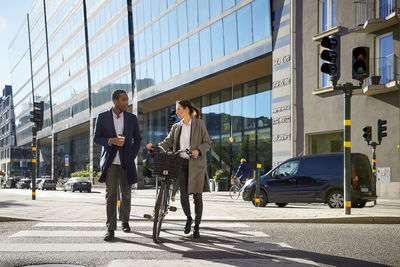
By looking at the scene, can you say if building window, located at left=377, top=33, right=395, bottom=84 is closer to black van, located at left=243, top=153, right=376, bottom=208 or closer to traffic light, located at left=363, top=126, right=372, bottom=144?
traffic light, located at left=363, top=126, right=372, bottom=144

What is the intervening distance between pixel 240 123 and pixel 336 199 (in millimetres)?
16471

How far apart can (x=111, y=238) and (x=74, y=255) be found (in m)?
1.08

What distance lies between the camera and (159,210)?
20.0ft

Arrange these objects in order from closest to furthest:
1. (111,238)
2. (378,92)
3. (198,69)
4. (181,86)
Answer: (111,238), (378,92), (198,69), (181,86)

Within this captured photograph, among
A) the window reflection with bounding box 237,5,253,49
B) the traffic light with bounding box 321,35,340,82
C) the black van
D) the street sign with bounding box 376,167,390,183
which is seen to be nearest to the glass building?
the window reflection with bounding box 237,5,253,49

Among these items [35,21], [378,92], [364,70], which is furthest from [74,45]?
[364,70]

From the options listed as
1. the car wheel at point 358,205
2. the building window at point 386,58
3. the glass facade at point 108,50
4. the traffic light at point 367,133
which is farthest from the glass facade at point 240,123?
the car wheel at point 358,205

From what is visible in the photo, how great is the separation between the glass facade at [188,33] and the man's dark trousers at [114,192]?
18.5 m

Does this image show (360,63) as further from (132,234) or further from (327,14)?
(327,14)

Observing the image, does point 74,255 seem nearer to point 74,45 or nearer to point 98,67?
point 98,67

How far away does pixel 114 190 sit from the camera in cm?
649

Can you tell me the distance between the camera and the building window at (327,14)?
21797 millimetres

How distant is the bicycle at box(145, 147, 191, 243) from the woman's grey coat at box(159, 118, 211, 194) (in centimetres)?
22

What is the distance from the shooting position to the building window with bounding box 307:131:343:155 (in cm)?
2150
